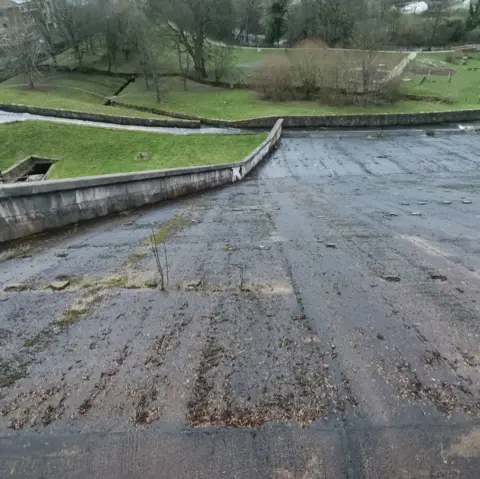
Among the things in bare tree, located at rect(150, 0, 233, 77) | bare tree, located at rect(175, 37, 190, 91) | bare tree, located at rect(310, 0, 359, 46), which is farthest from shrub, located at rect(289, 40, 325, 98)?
bare tree, located at rect(310, 0, 359, 46)

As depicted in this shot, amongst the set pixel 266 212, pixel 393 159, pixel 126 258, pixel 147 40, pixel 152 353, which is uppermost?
pixel 147 40

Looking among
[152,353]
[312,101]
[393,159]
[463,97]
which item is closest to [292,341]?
[152,353]

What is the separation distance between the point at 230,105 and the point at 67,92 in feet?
50.8

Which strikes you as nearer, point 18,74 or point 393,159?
point 393,159

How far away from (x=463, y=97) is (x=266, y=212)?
29.3 metres

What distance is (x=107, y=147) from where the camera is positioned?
65.4ft

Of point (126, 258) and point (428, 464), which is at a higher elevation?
point (428, 464)

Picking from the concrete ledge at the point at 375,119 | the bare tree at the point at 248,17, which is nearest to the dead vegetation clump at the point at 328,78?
the concrete ledge at the point at 375,119

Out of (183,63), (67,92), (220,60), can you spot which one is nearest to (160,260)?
(67,92)

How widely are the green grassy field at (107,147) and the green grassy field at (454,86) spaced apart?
60.7ft

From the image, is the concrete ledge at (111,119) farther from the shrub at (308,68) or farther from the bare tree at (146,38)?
the shrub at (308,68)

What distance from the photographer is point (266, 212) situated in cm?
1138

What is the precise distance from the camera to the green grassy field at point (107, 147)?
693 inches

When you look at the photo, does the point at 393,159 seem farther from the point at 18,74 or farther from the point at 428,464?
the point at 18,74
